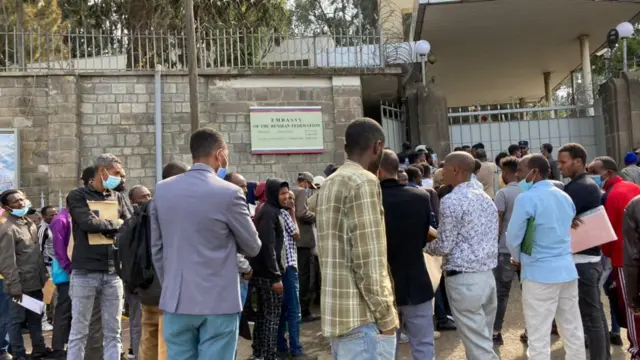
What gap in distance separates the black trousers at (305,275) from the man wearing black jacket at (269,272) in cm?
186

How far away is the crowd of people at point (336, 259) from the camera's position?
118 inches

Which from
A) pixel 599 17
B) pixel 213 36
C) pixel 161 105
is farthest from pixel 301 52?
pixel 599 17

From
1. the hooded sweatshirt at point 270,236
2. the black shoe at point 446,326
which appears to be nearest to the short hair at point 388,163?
the hooded sweatshirt at point 270,236

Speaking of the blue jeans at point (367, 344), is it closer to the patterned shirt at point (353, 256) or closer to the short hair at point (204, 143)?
the patterned shirt at point (353, 256)

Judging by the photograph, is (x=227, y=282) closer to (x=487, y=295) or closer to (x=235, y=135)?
(x=487, y=295)

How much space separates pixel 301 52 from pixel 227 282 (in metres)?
8.50

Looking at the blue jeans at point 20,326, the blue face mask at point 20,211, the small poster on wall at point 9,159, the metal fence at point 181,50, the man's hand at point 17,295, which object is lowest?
the blue jeans at point 20,326

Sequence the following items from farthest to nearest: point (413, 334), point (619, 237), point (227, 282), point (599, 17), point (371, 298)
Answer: point (599, 17) → point (619, 237) → point (413, 334) → point (227, 282) → point (371, 298)

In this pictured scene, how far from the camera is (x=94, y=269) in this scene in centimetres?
490

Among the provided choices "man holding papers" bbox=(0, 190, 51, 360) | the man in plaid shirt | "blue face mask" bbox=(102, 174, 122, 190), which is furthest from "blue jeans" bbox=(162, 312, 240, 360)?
"man holding papers" bbox=(0, 190, 51, 360)

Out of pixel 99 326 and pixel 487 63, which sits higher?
pixel 487 63

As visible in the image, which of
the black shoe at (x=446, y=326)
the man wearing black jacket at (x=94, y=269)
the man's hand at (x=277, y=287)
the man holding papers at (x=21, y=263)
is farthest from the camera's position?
the black shoe at (x=446, y=326)

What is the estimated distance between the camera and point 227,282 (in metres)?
3.31

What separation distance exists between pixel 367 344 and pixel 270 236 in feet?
8.79
